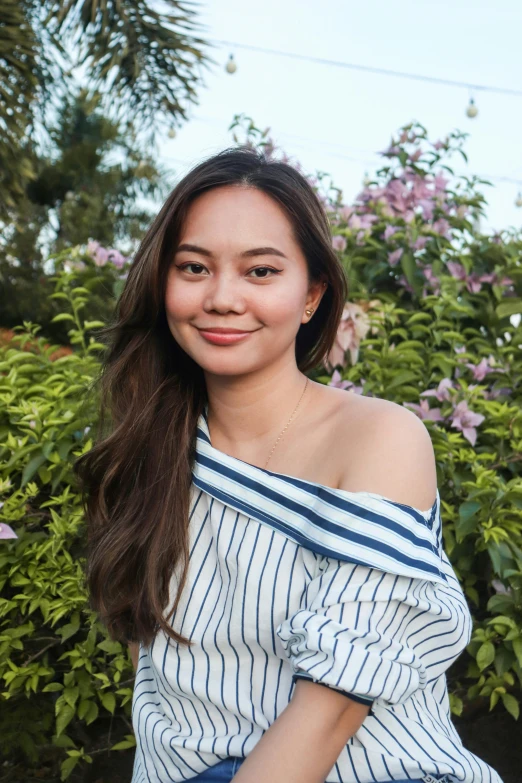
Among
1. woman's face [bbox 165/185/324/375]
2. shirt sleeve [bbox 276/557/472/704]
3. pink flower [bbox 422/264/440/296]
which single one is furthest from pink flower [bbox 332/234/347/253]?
shirt sleeve [bbox 276/557/472/704]

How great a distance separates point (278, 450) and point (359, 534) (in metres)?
0.32

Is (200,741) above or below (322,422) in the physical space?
below

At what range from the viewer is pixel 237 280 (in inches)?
61.6

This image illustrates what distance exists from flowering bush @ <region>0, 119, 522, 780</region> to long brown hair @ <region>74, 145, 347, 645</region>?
289 mm

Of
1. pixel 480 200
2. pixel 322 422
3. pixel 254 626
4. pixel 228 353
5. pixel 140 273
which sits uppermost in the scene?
pixel 480 200

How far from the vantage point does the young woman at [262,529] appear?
53.4 inches

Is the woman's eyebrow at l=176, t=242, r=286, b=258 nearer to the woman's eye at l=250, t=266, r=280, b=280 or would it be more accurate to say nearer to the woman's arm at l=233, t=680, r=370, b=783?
the woman's eye at l=250, t=266, r=280, b=280

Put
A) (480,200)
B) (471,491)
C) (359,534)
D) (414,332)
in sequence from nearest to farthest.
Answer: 1. (359,534)
2. (471,491)
3. (414,332)
4. (480,200)

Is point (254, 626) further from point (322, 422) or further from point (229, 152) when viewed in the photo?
point (229, 152)

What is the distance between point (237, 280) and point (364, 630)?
Result: 64cm

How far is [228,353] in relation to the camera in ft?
5.27

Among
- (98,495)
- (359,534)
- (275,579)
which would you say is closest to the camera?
(359,534)

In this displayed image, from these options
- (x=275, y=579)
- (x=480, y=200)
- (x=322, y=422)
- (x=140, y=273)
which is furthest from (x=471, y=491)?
(x=480, y=200)

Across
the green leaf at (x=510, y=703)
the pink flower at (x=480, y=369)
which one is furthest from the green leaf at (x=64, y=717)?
the pink flower at (x=480, y=369)
